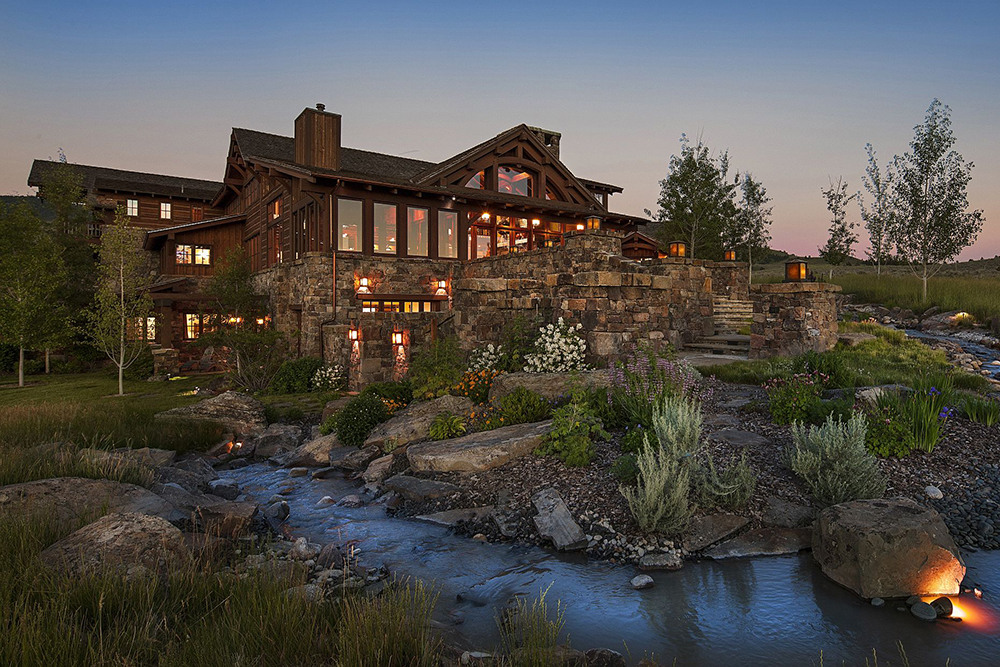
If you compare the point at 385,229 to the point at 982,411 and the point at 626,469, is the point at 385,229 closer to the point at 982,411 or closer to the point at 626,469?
the point at 626,469

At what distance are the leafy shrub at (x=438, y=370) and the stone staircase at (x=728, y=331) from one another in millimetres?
7566

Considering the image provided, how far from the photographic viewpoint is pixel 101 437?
10148mm

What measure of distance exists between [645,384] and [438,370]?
4.89 metres

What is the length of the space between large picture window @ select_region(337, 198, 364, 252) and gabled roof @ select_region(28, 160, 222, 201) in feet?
61.1

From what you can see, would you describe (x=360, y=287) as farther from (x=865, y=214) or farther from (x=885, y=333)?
(x=865, y=214)

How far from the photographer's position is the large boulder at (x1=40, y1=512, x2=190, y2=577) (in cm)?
417

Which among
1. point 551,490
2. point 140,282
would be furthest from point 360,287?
point 551,490

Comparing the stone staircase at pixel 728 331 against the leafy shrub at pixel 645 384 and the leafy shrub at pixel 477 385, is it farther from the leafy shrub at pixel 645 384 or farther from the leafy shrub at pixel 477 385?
the leafy shrub at pixel 477 385

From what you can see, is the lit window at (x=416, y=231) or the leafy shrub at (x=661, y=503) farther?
the lit window at (x=416, y=231)

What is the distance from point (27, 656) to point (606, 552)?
482 centimetres

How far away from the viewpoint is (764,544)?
576 centimetres

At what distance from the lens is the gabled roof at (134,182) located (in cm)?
3135

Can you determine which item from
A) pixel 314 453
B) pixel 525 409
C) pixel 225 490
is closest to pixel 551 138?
pixel 525 409

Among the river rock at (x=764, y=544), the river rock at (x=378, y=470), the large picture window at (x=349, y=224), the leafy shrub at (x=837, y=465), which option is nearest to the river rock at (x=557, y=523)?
the river rock at (x=764, y=544)
